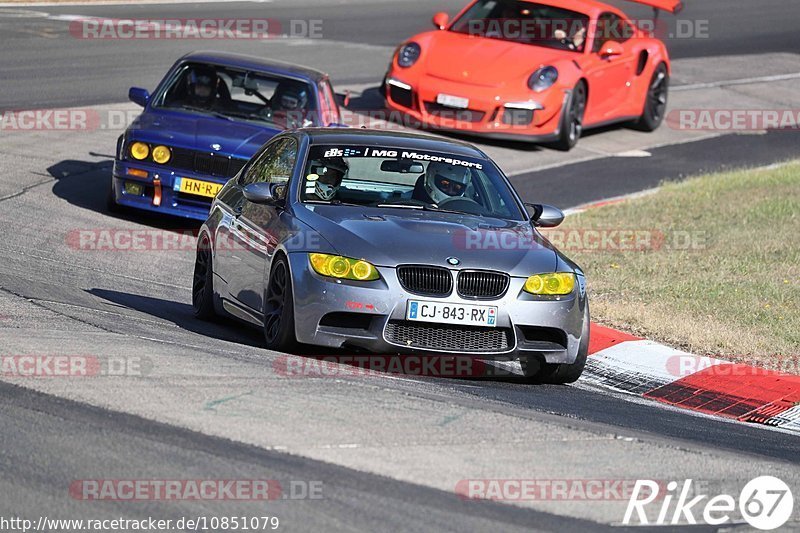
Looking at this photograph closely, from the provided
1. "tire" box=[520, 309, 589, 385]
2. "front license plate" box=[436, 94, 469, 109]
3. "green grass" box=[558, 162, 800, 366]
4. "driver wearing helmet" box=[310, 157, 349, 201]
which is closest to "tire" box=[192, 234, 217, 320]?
"driver wearing helmet" box=[310, 157, 349, 201]

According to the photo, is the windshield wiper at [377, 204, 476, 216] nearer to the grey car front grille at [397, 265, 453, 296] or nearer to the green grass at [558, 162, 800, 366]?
the grey car front grille at [397, 265, 453, 296]

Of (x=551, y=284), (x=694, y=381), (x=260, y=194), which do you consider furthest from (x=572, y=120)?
(x=551, y=284)

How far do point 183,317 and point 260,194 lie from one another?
1.56 m

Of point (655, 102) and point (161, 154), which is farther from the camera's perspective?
point (655, 102)

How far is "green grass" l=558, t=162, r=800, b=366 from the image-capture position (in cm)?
1062

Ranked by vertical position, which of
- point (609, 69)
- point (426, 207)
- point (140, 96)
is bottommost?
point (609, 69)

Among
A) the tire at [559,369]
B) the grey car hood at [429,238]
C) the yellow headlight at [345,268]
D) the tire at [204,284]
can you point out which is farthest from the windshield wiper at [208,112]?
the yellow headlight at [345,268]

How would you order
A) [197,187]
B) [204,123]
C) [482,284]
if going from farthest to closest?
[204,123]
[197,187]
[482,284]

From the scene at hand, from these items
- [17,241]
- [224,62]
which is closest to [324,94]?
[224,62]

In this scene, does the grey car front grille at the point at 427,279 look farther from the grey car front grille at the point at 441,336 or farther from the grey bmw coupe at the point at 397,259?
the grey car front grille at the point at 441,336

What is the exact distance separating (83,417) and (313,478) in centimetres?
108

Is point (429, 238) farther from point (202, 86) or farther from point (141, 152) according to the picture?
point (202, 86)

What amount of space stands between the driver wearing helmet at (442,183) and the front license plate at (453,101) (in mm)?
8446

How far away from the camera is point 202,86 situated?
46.8 feet
